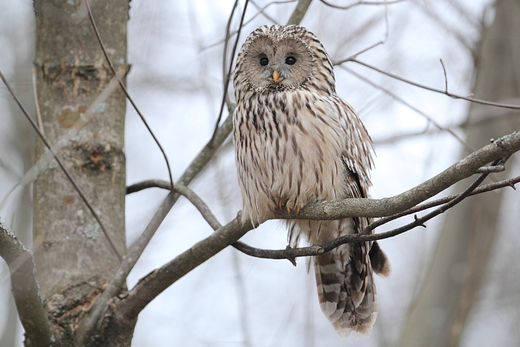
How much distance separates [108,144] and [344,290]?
1.71 meters

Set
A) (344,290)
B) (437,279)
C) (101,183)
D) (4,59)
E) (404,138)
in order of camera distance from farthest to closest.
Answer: (4,59) < (437,279) < (404,138) < (344,290) < (101,183)

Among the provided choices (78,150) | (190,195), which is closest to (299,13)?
(190,195)

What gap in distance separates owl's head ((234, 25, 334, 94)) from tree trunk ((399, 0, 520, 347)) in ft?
6.81

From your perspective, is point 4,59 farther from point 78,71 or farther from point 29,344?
point 29,344

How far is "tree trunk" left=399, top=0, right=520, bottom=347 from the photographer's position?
514cm

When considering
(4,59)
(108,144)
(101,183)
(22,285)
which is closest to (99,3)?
(108,144)

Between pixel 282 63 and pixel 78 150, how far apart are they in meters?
1.30

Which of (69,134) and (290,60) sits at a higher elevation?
(290,60)

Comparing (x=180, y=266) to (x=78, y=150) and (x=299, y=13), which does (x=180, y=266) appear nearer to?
(x=78, y=150)

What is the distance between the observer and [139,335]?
26.7ft

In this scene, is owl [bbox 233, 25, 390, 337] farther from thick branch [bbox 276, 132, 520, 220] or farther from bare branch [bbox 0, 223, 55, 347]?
bare branch [bbox 0, 223, 55, 347]

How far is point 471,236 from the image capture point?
5.19 meters

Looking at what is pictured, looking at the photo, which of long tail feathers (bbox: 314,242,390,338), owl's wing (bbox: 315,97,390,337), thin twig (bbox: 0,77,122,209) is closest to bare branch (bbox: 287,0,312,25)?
owl's wing (bbox: 315,97,390,337)

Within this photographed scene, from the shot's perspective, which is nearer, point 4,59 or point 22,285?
point 22,285
